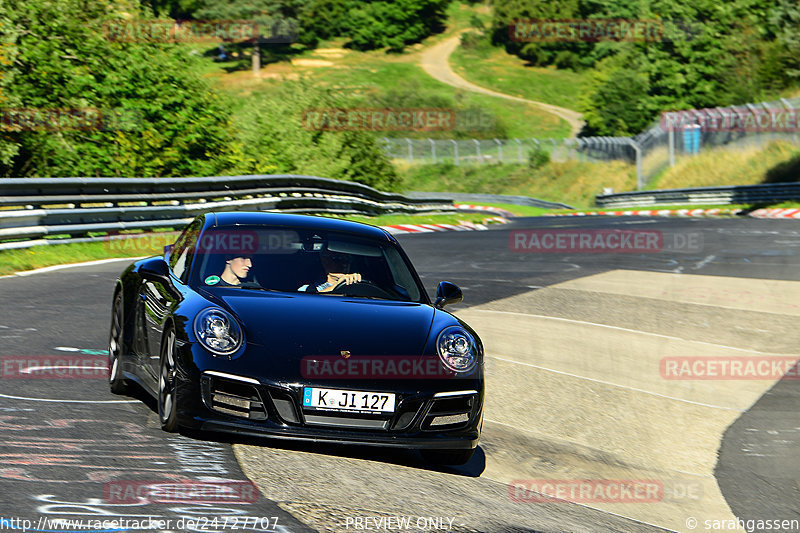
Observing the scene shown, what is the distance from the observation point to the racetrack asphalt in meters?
5.05

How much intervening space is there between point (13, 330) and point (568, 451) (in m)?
4.85

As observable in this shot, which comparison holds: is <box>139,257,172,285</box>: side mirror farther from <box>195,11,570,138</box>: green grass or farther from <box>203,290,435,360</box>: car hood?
<box>195,11,570,138</box>: green grass

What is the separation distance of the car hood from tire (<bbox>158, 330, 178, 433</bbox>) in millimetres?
403

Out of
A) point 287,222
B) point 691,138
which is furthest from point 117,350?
point 691,138

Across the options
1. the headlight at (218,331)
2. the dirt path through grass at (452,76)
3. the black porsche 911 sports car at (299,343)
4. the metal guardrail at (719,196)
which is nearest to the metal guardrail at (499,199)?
the metal guardrail at (719,196)

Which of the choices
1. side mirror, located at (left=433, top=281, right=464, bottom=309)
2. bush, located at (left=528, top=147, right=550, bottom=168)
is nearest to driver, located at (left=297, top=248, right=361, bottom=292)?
side mirror, located at (left=433, top=281, right=464, bottom=309)

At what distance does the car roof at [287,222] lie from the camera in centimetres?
725

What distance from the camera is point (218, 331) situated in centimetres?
586

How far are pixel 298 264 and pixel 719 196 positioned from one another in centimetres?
4016

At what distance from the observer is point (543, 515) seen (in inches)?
222

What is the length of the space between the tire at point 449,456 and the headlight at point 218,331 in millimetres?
1347

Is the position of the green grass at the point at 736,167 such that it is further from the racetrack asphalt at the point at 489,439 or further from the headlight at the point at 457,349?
the headlight at the point at 457,349

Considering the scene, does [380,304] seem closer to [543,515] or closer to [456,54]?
[543,515]

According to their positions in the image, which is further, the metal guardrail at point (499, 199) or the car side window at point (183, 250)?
the metal guardrail at point (499, 199)
